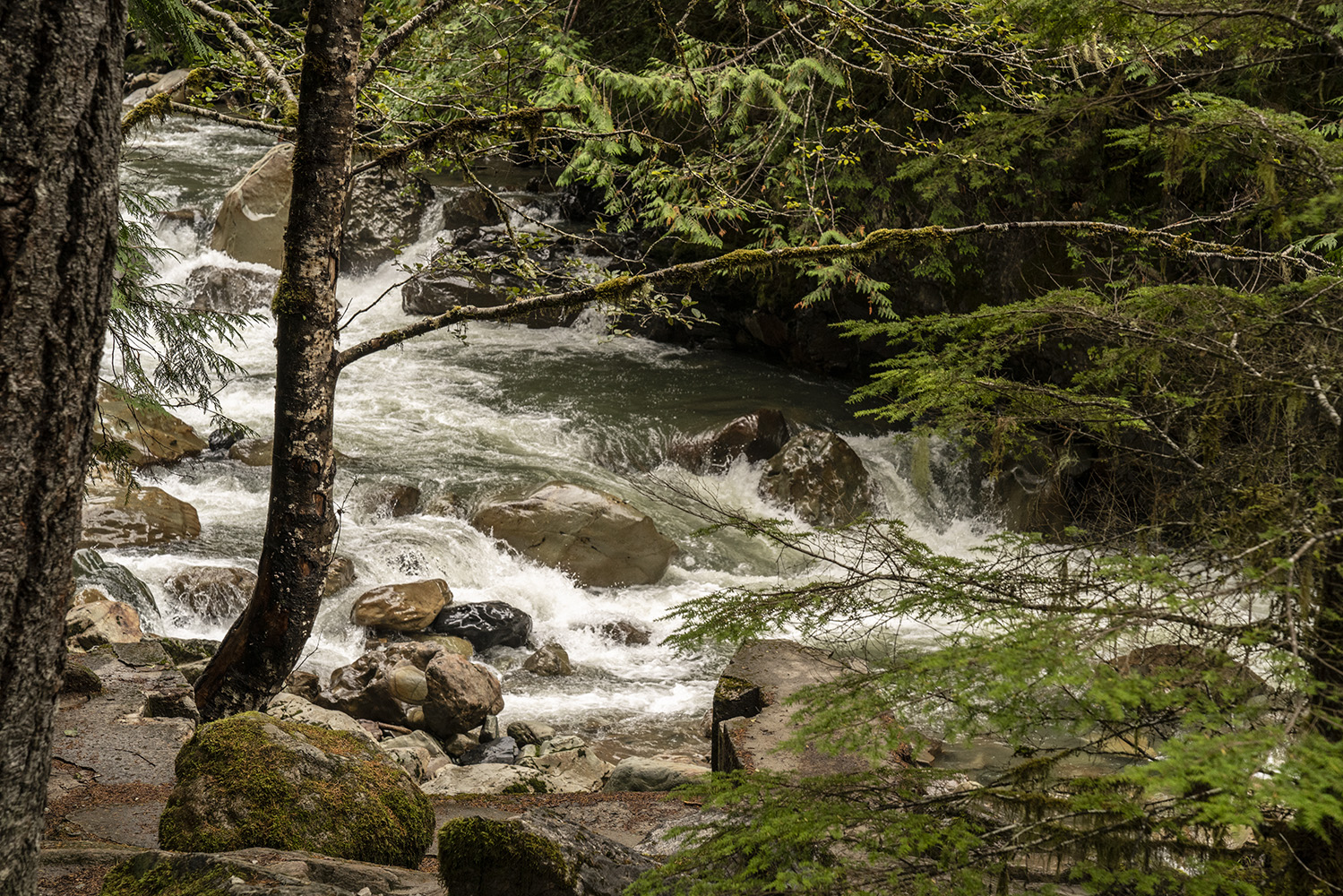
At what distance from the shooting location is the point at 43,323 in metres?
1.72

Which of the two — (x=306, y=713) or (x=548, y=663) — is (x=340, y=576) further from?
(x=306, y=713)

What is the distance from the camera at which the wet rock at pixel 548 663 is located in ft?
28.7

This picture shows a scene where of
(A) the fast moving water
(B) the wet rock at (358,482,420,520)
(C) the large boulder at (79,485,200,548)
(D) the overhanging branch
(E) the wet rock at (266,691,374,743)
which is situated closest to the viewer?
(D) the overhanging branch

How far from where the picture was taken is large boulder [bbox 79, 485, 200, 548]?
352 inches

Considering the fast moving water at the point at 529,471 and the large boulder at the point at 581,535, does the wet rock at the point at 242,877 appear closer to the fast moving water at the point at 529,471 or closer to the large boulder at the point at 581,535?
the fast moving water at the point at 529,471

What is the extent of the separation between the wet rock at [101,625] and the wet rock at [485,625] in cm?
275

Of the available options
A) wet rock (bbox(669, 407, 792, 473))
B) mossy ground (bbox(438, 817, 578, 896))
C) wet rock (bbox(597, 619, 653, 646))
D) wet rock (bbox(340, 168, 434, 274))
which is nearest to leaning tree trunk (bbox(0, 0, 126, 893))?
mossy ground (bbox(438, 817, 578, 896))

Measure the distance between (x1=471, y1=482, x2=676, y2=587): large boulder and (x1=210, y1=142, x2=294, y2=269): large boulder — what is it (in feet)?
27.7

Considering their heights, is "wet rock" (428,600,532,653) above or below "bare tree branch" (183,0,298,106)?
below

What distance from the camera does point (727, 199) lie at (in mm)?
5016

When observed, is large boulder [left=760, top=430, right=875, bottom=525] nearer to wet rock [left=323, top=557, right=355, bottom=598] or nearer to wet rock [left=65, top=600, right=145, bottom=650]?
wet rock [left=323, top=557, right=355, bottom=598]

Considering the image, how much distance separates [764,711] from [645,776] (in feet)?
3.61

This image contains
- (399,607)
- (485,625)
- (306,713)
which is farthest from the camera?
(485,625)

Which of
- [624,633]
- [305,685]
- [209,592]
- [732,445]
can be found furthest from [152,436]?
[732,445]
